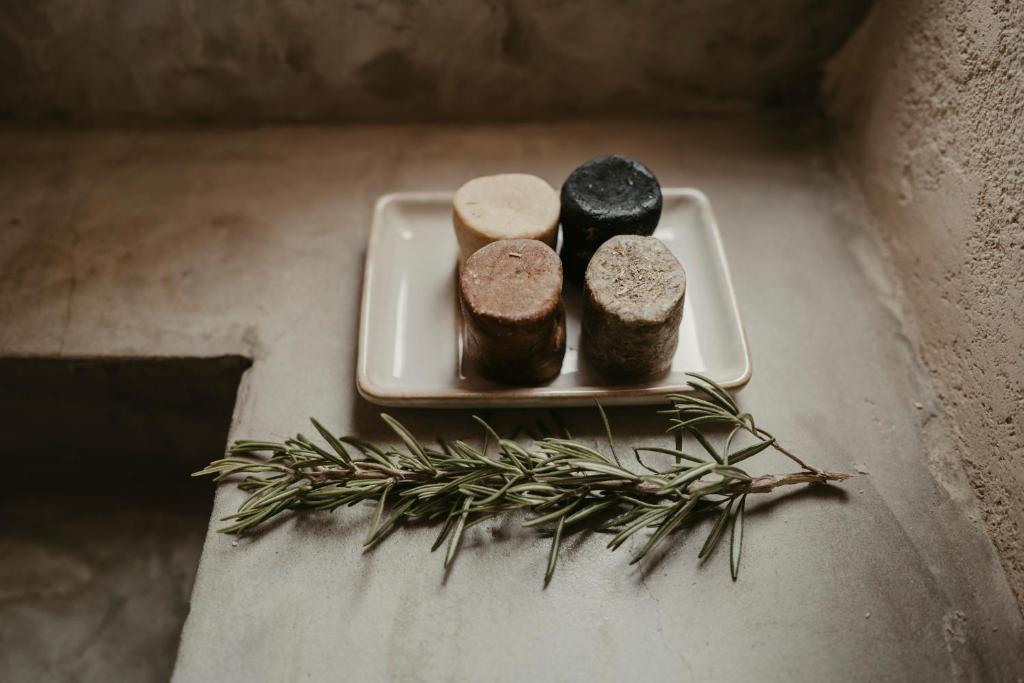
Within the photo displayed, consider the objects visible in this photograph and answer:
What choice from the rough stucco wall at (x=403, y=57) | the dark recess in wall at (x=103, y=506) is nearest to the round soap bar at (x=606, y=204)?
the rough stucco wall at (x=403, y=57)

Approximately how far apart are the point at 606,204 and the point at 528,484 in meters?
0.37

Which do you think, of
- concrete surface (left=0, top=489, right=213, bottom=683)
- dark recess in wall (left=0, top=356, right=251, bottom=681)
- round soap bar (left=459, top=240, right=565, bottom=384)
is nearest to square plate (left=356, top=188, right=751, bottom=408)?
round soap bar (left=459, top=240, right=565, bottom=384)

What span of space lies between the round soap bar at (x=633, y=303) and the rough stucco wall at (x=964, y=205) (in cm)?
37

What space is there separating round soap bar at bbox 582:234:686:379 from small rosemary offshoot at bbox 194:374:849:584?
67 mm

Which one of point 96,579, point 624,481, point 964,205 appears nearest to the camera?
point 624,481

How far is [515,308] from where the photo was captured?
86cm

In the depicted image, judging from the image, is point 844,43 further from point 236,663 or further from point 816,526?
point 236,663

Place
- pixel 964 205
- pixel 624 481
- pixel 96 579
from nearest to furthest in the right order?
pixel 624 481, pixel 964 205, pixel 96 579

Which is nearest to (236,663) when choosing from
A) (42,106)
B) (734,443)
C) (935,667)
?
(734,443)

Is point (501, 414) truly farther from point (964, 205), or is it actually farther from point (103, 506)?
point (103, 506)

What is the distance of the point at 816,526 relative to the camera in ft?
2.94

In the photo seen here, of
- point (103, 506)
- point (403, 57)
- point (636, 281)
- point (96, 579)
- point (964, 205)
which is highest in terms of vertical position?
point (403, 57)

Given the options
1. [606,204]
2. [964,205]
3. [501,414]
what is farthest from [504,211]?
[964,205]

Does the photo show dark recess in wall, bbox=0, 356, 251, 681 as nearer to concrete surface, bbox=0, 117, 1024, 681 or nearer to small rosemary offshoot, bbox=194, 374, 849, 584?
concrete surface, bbox=0, 117, 1024, 681
